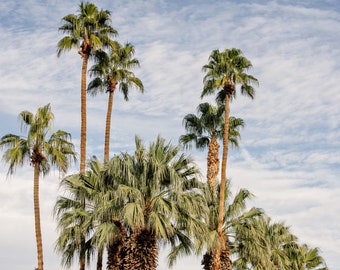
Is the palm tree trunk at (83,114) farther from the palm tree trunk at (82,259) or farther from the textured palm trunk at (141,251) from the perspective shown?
the textured palm trunk at (141,251)

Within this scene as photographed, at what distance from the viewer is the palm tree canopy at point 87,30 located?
1236 inches

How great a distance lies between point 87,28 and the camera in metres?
32.0

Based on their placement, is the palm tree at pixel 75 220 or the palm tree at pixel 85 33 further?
the palm tree at pixel 85 33

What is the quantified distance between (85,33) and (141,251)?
1409 centimetres

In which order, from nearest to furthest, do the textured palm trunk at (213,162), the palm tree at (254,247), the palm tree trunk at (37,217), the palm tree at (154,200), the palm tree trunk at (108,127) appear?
the palm tree at (154,200)
the palm tree trunk at (37,217)
the palm tree at (254,247)
the palm tree trunk at (108,127)
the textured palm trunk at (213,162)

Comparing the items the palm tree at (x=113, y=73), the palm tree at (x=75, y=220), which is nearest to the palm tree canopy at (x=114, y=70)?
the palm tree at (x=113, y=73)

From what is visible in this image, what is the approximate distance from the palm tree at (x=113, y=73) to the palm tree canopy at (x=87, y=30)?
1062 mm

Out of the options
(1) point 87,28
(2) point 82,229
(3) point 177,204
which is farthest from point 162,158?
(1) point 87,28

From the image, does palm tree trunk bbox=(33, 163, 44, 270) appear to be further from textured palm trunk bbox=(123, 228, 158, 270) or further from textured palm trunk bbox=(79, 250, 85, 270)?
textured palm trunk bbox=(123, 228, 158, 270)

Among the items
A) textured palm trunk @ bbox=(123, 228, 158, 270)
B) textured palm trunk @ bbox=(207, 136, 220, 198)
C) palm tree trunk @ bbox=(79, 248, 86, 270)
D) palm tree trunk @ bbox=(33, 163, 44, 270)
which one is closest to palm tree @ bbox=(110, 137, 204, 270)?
textured palm trunk @ bbox=(123, 228, 158, 270)

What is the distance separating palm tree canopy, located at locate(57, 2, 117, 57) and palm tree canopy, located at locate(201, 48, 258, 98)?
6.58m

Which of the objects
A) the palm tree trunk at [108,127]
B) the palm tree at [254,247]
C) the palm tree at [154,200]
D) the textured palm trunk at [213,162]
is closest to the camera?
the palm tree at [154,200]

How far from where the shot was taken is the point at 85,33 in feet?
104

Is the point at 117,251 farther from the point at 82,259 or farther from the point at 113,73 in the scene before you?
the point at 113,73
